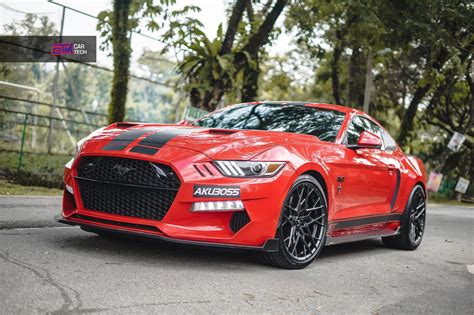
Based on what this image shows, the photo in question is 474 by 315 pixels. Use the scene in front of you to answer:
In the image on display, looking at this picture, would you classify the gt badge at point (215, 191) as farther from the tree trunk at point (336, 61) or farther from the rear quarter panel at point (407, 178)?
the tree trunk at point (336, 61)

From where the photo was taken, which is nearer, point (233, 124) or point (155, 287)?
point (155, 287)

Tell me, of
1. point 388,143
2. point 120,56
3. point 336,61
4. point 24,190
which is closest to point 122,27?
point 120,56

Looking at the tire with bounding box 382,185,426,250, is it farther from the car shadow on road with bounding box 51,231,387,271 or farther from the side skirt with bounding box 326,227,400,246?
the car shadow on road with bounding box 51,231,387,271

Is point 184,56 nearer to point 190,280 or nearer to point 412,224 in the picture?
point 412,224

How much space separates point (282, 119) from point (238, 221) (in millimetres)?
1810

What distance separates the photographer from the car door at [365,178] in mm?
6391

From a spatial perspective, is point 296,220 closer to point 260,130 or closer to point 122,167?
point 260,130

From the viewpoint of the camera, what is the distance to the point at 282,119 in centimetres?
665

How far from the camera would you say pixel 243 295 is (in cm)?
435

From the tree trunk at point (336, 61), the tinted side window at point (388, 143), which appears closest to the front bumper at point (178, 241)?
the tinted side window at point (388, 143)

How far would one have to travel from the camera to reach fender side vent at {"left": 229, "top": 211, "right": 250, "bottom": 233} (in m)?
5.12

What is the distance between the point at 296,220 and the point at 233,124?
153cm

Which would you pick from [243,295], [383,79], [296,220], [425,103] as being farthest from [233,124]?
[425,103]

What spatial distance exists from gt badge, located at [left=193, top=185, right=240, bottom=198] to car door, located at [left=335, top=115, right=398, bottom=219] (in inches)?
59.5
